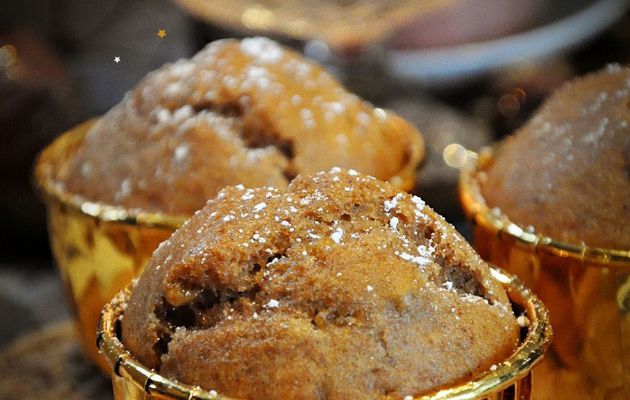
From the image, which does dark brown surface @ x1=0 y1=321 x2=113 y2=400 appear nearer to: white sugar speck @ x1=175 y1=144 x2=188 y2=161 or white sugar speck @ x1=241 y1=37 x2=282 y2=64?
white sugar speck @ x1=175 y1=144 x2=188 y2=161

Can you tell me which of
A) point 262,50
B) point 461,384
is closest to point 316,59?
point 262,50

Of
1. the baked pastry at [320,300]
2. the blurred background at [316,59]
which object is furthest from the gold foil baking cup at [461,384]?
the blurred background at [316,59]

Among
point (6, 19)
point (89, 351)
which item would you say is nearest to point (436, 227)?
point (89, 351)

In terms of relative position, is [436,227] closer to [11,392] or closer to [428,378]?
[428,378]

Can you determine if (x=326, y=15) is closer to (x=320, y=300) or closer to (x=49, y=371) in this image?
(x=49, y=371)

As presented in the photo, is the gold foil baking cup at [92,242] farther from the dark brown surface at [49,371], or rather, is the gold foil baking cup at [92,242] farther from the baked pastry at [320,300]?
the baked pastry at [320,300]

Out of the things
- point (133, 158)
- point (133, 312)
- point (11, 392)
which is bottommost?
point (11, 392)
